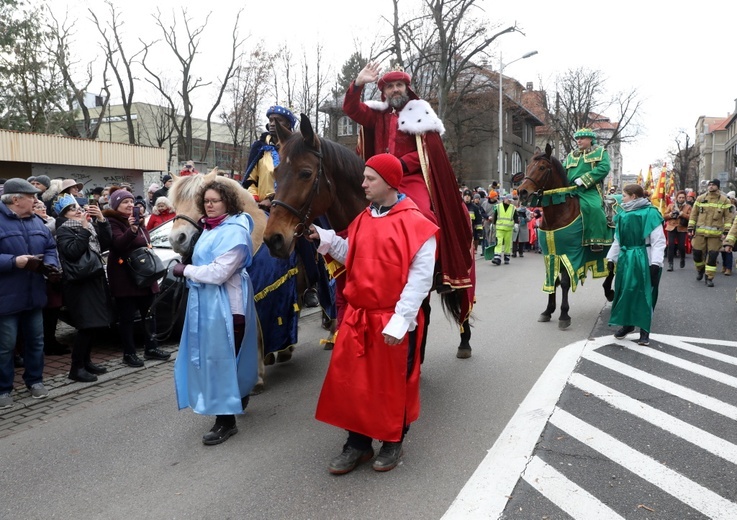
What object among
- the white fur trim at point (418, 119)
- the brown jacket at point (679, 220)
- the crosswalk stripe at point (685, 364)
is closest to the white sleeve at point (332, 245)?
the white fur trim at point (418, 119)

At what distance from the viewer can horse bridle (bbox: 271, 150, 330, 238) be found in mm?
3684

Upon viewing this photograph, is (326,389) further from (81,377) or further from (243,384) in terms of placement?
(81,377)

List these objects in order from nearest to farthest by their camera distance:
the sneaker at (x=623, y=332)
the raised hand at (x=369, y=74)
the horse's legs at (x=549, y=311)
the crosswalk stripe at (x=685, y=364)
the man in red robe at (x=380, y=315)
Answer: the man in red robe at (x=380, y=315) → the raised hand at (x=369, y=74) → the crosswalk stripe at (x=685, y=364) → the sneaker at (x=623, y=332) → the horse's legs at (x=549, y=311)

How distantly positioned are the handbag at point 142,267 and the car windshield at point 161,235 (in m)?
1.50

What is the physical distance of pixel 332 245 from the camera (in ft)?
12.3

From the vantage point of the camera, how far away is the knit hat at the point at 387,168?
3.38 meters

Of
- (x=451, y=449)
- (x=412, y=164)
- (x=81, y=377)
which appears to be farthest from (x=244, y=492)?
(x=81, y=377)

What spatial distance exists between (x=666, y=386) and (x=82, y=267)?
224 inches

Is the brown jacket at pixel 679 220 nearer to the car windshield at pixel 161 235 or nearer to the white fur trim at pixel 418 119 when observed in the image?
the white fur trim at pixel 418 119

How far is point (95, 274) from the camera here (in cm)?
563

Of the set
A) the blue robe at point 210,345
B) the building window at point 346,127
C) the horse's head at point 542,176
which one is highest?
the building window at point 346,127

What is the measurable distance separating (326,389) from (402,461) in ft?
2.39

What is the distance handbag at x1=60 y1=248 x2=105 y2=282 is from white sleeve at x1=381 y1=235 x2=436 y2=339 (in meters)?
3.68

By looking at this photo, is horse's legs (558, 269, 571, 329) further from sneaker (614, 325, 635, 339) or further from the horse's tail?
the horse's tail
